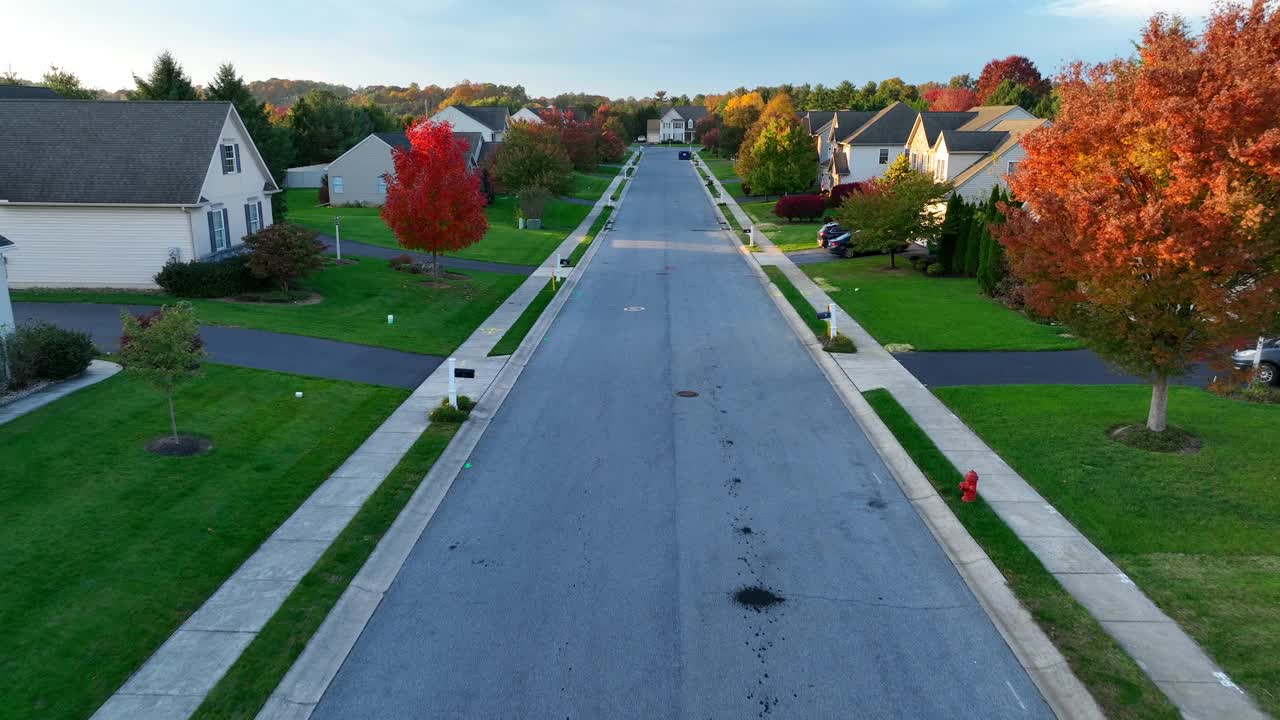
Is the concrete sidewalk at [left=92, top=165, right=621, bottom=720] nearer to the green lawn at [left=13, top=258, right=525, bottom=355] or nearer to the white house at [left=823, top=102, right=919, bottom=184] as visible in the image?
the green lawn at [left=13, top=258, right=525, bottom=355]

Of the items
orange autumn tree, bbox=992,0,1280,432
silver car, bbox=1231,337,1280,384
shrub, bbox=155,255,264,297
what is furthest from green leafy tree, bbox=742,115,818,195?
orange autumn tree, bbox=992,0,1280,432

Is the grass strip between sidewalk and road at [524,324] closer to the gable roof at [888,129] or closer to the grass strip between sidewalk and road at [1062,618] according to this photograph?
the grass strip between sidewalk and road at [1062,618]

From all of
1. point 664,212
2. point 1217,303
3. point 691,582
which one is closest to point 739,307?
point 1217,303

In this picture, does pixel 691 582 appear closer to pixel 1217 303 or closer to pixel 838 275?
pixel 1217 303

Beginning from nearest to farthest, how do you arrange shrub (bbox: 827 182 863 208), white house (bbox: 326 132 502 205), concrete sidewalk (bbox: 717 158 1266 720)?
concrete sidewalk (bbox: 717 158 1266 720) < shrub (bbox: 827 182 863 208) < white house (bbox: 326 132 502 205)

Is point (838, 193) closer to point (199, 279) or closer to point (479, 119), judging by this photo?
point (199, 279)

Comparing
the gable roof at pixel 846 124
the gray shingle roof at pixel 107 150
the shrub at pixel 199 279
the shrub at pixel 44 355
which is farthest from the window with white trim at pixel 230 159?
the gable roof at pixel 846 124
